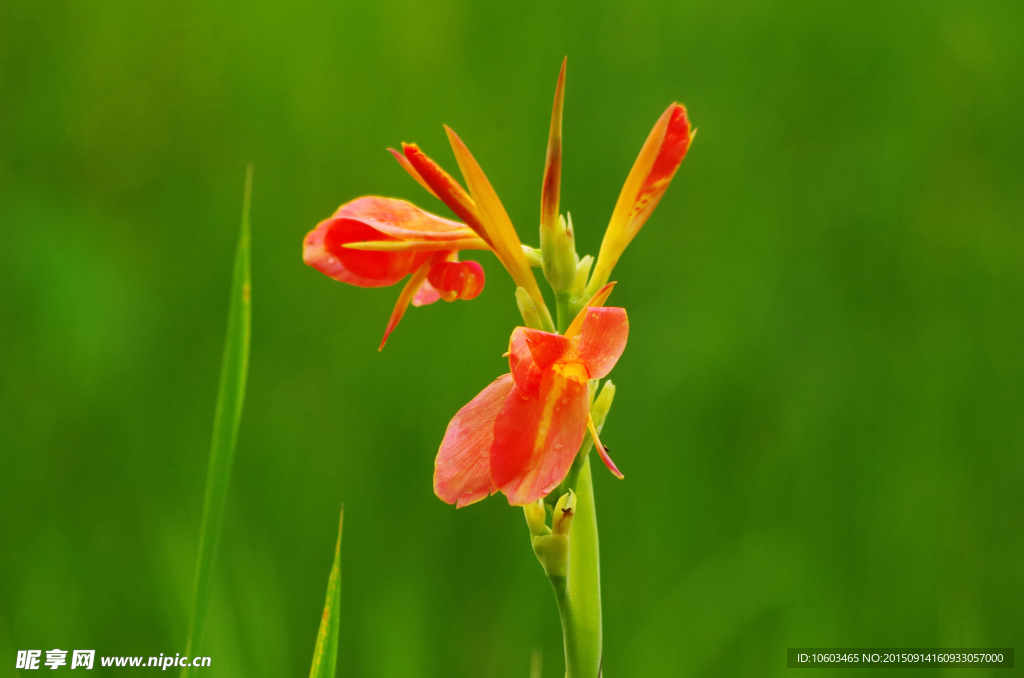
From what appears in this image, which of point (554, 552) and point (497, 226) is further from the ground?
point (497, 226)

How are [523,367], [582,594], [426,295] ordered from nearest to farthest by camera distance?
[523,367] → [582,594] → [426,295]

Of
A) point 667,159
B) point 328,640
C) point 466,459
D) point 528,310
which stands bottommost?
point 328,640

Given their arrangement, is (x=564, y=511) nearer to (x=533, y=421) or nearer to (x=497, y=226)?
(x=533, y=421)

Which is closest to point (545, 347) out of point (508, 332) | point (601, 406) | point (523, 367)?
point (523, 367)

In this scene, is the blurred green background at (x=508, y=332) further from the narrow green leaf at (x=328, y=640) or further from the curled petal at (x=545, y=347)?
the curled petal at (x=545, y=347)

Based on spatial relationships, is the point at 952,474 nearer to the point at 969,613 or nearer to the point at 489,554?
the point at 969,613

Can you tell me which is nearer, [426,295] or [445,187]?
[445,187]

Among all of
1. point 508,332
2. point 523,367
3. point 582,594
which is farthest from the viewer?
point 508,332
